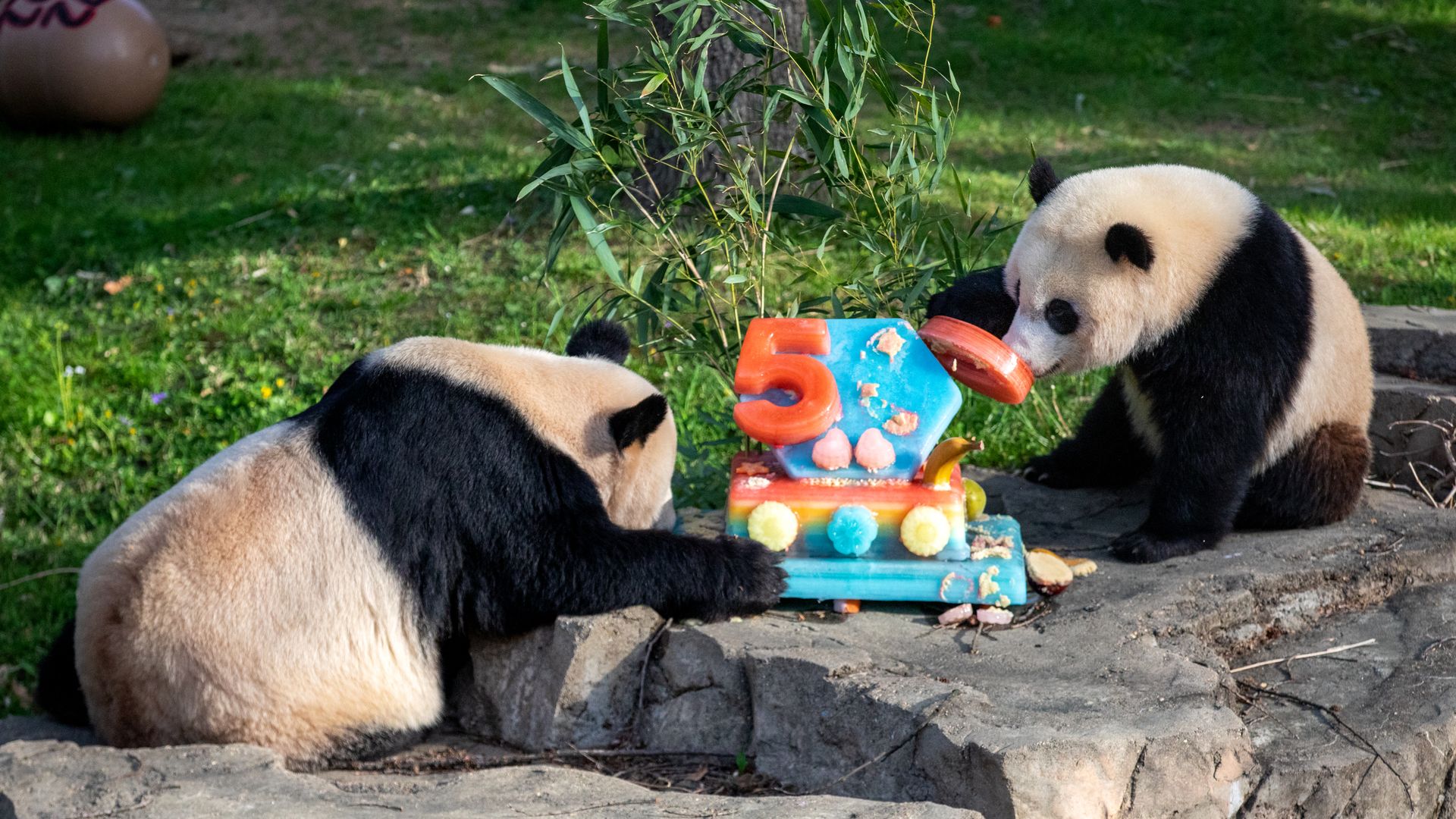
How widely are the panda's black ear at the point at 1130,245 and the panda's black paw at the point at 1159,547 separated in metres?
0.75

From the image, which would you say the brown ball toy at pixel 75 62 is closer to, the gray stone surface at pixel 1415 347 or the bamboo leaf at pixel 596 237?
the bamboo leaf at pixel 596 237

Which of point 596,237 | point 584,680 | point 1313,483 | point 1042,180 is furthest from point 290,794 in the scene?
point 1313,483

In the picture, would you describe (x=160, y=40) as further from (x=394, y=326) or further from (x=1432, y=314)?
(x=1432, y=314)

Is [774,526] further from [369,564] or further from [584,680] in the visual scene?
[369,564]

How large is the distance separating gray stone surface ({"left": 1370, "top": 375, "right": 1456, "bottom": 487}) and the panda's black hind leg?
2.18 ft

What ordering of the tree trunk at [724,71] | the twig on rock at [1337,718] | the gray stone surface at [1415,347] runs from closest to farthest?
the twig on rock at [1337,718]
the gray stone surface at [1415,347]
the tree trunk at [724,71]

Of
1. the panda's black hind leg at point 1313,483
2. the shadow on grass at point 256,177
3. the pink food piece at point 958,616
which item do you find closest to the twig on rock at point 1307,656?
the panda's black hind leg at point 1313,483

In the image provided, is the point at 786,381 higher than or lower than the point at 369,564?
higher

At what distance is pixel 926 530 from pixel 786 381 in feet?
1.72

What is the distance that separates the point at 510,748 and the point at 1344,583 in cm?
222

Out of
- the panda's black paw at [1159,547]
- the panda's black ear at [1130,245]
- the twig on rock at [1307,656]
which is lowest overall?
the twig on rock at [1307,656]

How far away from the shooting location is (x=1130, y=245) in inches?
130

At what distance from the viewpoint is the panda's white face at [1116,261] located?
3.34 meters

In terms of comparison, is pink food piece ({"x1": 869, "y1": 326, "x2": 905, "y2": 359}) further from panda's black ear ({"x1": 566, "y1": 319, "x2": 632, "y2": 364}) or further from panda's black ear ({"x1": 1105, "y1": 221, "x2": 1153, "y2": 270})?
panda's black ear ({"x1": 566, "y1": 319, "x2": 632, "y2": 364})
